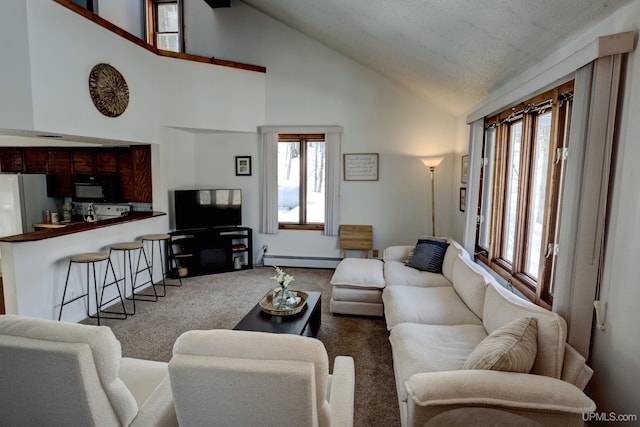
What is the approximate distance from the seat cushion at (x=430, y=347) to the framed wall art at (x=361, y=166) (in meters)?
3.32

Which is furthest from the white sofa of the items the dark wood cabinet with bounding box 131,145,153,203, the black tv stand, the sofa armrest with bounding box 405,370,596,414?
the dark wood cabinet with bounding box 131,145,153,203

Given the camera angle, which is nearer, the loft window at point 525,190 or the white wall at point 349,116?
the loft window at point 525,190

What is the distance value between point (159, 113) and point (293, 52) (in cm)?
230

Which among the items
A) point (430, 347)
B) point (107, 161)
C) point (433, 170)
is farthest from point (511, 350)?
point (107, 161)

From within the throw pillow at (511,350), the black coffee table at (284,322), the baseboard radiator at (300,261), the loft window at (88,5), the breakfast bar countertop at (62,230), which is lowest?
the baseboard radiator at (300,261)

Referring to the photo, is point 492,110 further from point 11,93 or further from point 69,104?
point 11,93

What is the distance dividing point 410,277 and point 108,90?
4041 mm

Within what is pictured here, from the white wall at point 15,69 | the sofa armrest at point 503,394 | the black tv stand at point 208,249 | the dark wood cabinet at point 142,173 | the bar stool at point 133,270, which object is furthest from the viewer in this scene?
the black tv stand at point 208,249

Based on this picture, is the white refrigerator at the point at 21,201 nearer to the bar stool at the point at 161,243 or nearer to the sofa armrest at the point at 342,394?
the bar stool at the point at 161,243

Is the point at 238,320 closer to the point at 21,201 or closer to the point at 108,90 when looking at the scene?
the point at 108,90

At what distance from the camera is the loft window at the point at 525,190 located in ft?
8.00

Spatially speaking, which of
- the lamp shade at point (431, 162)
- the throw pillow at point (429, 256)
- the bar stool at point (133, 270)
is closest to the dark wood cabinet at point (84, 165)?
the bar stool at point (133, 270)

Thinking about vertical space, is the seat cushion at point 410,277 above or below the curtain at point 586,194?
below

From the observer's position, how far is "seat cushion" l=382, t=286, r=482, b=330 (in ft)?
8.79
